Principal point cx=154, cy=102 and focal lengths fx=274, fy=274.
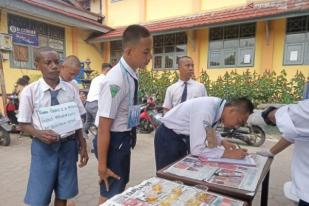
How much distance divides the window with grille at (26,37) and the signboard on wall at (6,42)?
41 centimetres

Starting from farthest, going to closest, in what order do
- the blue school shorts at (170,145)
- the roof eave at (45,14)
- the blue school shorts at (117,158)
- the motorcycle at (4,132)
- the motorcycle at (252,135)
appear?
the roof eave at (45,14) → the motorcycle at (252,135) → the motorcycle at (4,132) → the blue school shorts at (170,145) → the blue school shorts at (117,158)

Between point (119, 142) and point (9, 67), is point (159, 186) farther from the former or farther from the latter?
point (9, 67)

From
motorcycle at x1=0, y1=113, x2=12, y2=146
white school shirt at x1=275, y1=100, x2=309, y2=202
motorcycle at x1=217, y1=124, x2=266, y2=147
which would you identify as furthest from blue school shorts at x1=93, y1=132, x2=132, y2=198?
motorcycle at x1=0, y1=113, x2=12, y2=146

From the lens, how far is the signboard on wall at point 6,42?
8.34 meters

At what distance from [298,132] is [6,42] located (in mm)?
9141

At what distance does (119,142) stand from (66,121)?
1.83 feet

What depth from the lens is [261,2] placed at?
842 centimetres

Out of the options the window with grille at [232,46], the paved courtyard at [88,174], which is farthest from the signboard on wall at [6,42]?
the window with grille at [232,46]

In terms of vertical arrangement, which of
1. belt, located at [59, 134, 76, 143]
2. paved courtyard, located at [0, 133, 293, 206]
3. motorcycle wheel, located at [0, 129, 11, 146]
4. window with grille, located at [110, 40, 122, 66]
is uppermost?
window with grille, located at [110, 40, 122, 66]

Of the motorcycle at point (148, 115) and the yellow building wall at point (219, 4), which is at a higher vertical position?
the yellow building wall at point (219, 4)

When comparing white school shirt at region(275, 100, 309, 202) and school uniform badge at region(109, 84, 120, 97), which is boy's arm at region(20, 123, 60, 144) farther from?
white school shirt at region(275, 100, 309, 202)

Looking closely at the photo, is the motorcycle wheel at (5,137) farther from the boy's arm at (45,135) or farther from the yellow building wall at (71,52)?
the boy's arm at (45,135)

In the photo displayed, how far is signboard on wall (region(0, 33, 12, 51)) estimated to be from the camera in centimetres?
834

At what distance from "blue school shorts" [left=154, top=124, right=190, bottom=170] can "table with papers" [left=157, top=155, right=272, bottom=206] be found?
347 millimetres
